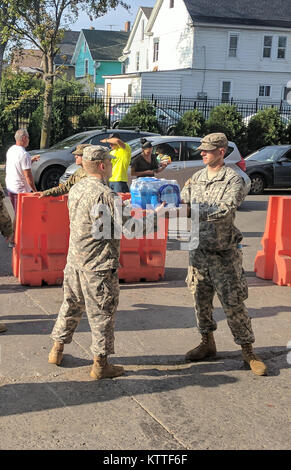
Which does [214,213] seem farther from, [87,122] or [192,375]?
[87,122]

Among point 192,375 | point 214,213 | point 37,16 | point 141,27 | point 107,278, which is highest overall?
point 141,27

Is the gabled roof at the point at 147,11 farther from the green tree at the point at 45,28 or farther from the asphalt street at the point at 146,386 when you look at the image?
the asphalt street at the point at 146,386

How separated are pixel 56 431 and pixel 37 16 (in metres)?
19.3

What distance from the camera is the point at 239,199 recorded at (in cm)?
519

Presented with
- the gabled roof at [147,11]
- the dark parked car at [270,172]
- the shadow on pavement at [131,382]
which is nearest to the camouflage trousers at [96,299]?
the shadow on pavement at [131,382]

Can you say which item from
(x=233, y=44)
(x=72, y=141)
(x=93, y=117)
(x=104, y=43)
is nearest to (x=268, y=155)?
(x=72, y=141)

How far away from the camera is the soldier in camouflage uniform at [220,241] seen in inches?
206

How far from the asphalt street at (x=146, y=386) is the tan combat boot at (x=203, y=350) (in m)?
0.09

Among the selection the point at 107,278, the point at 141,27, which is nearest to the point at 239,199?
the point at 107,278

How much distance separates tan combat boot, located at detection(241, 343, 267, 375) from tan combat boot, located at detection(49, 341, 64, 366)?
1591mm

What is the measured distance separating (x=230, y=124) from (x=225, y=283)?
62.3ft

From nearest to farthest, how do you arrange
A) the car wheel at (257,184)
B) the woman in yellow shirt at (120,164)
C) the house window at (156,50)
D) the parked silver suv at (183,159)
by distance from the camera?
the woman in yellow shirt at (120,164) < the parked silver suv at (183,159) < the car wheel at (257,184) < the house window at (156,50)

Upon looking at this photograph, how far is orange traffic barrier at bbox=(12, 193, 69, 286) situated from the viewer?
8000 millimetres

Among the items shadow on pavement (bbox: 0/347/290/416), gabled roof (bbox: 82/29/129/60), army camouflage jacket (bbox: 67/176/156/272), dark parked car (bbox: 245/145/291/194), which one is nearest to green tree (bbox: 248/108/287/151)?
dark parked car (bbox: 245/145/291/194)
